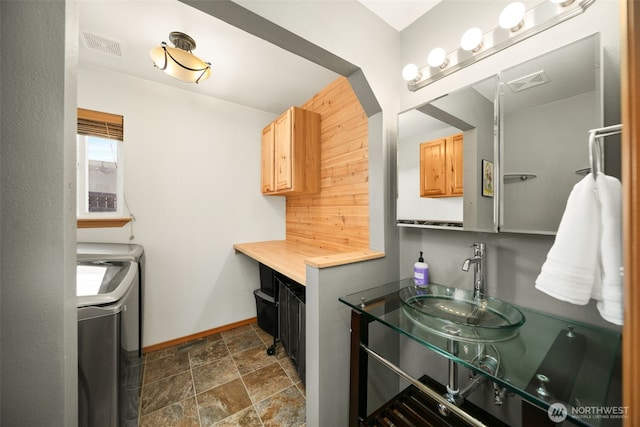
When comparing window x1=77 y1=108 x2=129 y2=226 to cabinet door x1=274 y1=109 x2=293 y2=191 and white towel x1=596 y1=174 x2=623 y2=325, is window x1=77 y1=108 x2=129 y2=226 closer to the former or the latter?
cabinet door x1=274 y1=109 x2=293 y2=191

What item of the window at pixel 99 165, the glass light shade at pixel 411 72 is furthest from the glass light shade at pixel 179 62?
the glass light shade at pixel 411 72

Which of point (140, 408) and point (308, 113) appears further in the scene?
point (308, 113)

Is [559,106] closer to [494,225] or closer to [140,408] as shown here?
[494,225]

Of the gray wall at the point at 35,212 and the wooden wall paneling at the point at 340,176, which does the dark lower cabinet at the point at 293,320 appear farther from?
the gray wall at the point at 35,212

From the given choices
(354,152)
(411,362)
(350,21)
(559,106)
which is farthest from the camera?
(354,152)

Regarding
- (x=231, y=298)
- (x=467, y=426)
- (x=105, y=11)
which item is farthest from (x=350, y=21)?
(x=231, y=298)

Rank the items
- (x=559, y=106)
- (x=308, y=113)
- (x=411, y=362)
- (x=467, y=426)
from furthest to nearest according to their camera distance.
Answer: (x=308, y=113) → (x=411, y=362) → (x=467, y=426) → (x=559, y=106)

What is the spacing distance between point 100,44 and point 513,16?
7.99 ft

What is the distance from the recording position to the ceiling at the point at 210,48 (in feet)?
4.15

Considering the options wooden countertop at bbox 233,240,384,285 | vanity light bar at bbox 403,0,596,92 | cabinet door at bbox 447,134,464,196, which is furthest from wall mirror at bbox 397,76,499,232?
wooden countertop at bbox 233,240,384,285

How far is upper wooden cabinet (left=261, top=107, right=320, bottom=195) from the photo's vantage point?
2.04m

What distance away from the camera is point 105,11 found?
127 cm

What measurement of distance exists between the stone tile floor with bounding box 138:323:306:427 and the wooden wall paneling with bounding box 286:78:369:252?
42.7 inches

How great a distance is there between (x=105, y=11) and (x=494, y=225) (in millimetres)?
2358
